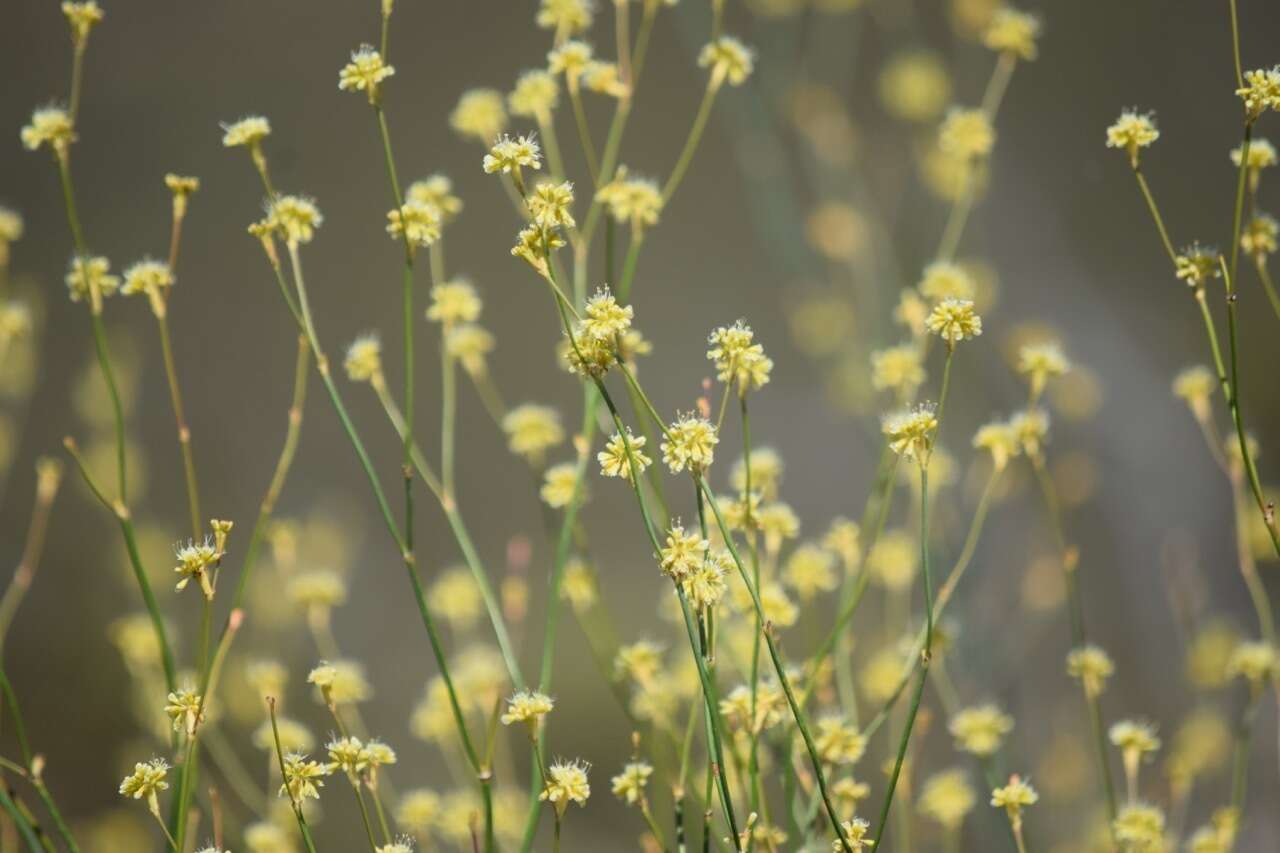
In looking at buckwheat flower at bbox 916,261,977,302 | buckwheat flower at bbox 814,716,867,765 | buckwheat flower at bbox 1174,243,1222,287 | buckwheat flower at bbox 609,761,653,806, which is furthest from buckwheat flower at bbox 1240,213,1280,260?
buckwheat flower at bbox 609,761,653,806

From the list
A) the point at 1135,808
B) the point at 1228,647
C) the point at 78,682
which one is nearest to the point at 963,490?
the point at 1228,647

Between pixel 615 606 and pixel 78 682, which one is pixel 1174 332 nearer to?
pixel 615 606

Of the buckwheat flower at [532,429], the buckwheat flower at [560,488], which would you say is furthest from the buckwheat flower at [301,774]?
the buckwheat flower at [532,429]

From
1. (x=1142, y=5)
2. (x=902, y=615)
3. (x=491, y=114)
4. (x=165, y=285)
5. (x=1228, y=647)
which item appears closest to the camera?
(x=165, y=285)

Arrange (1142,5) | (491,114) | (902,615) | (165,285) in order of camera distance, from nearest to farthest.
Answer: (165,285), (491,114), (902,615), (1142,5)

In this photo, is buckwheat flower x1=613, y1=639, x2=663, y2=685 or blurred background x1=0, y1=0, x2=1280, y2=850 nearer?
buckwheat flower x1=613, y1=639, x2=663, y2=685

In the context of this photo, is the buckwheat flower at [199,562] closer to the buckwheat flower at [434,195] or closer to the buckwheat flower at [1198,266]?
the buckwheat flower at [434,195]

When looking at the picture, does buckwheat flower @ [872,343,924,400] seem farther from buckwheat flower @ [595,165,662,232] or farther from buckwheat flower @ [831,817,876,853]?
buckwheat flower @ [831,817,876,853]
